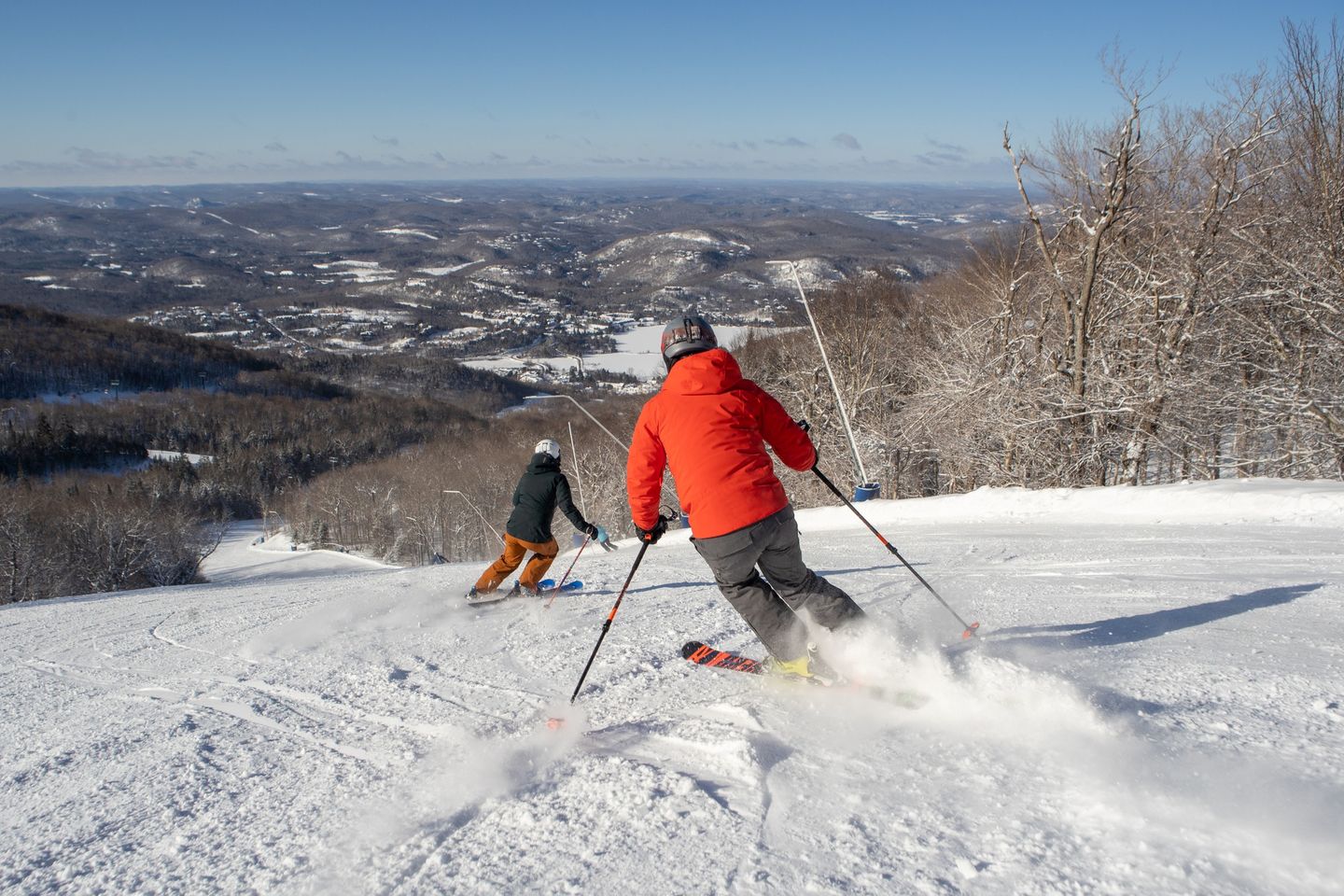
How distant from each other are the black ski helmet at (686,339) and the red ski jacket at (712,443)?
0.16 ft

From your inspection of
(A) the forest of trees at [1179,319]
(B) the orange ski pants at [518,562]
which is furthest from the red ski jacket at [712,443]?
(A) the forest of trees at [1179,319]

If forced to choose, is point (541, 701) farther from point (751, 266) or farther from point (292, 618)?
point (751, 266)

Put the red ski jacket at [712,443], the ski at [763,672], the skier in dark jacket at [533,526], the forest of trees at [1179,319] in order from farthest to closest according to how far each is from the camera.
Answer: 1. the forest of trees at [1179,319]
2. the skier in dark jacket at [533,526]
3. the red ski jacket at [712,443]
4. the ski at [763,672]

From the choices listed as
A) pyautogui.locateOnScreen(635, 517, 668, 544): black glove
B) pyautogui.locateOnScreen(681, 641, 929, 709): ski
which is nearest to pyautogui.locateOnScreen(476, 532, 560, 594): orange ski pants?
pyautogui.locateOnScreen(681, 641, 929, 709): ski

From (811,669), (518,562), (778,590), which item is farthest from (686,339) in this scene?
(518,562)

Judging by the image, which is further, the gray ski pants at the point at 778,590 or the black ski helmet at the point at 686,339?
the black ski helmet at the point at 686,339

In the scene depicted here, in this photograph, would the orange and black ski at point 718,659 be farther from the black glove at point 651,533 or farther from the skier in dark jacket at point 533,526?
the skier in dark jacket at point 533,526

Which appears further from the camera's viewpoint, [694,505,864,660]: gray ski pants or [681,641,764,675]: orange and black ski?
[681,641,764,675]: orange and black ski

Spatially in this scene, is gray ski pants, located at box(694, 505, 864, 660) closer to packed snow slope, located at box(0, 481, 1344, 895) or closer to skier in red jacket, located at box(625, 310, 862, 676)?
skier in red jacket, located at box(625, 310, 862, 676)

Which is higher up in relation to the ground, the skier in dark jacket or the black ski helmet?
the black ski helmet

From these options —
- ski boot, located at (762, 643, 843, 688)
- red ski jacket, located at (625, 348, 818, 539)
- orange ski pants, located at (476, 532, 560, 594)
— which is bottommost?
orange ski pants, located at (476, 532, 560, 594)

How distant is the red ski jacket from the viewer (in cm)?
369

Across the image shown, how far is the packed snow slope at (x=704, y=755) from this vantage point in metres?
2.36

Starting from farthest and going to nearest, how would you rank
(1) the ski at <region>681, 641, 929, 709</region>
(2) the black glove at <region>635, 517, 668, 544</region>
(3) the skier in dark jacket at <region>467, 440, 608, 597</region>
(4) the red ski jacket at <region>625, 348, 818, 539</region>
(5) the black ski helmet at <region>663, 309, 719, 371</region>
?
(3) the skier in dark jacket at <region>467, 440, 608, 597</region> → (2) the black glove at <region>635, 517, 668, 544</region> → (5) the black ski helmet at <region>663, 309, 719, 371</region> → (4) the red ski jacket at <region>625, 348, 818, 539</region> → (1) the ski at <region>681, 641, 929, 709</region>
